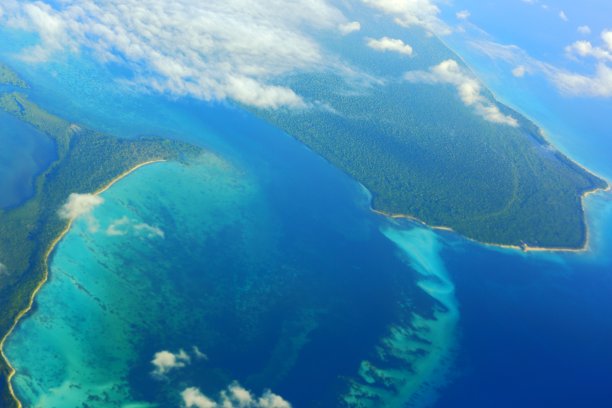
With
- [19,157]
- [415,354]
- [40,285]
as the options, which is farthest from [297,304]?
[19,157]

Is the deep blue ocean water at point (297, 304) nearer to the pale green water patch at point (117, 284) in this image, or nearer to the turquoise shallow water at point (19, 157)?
the pale green water patch at point (117, 284)

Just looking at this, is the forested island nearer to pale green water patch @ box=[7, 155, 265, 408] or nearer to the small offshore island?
pale green water patch @ box=[7, 155, 265, 408]

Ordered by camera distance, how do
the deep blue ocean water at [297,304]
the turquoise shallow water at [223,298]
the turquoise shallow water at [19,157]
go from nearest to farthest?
the turquoise shallow water at [223,298], the deep blue ocean water at [297,304], the turquoise shallow water at [19,157]

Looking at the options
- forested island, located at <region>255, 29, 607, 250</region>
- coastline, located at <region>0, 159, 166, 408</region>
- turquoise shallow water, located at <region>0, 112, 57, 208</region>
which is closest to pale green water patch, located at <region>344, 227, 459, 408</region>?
forested island, located at <region>255, 29, 607, 250</region>

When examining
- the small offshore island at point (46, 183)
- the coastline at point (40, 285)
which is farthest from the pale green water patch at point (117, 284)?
the small offshore island at point (46, 183)

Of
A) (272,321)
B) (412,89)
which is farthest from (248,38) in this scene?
(272,321)

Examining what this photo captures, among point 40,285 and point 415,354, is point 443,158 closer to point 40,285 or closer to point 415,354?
point 415,354

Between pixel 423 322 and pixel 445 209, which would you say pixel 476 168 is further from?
pixel 423 322
